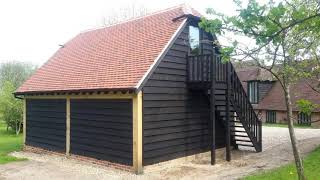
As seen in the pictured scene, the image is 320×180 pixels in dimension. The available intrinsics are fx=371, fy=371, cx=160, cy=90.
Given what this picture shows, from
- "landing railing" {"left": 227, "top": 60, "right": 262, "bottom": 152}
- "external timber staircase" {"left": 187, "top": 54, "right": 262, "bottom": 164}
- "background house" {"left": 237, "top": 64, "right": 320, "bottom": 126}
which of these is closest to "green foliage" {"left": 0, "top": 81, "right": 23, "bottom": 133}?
"external timber staircase" {"left": 187, "top": 54, "right": 262, "bottom": 164}

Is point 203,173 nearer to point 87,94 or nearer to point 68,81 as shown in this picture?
point 87,94

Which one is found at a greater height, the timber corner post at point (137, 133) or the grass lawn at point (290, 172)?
the timber corner post at point (137, 133)

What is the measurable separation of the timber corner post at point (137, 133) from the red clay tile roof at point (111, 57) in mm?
555

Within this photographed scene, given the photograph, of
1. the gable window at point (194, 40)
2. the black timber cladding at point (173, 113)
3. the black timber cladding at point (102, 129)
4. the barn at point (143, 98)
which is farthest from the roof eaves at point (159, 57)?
the black timber cladding at point (102, 129)

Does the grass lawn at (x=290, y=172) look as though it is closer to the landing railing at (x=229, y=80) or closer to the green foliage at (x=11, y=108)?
the landing railing at (x=229, y=80)

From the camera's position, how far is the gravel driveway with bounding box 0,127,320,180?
1194 centimetres

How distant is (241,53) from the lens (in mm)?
5996

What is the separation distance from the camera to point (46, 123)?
16.6 m

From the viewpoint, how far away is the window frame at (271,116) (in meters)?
35.8

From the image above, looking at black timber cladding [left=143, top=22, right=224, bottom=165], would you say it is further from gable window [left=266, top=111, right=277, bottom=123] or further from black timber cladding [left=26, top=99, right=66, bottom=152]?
gable window [left=266, top=111, right=277, bottom=123]

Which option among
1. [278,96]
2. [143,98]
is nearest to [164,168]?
[143,98]

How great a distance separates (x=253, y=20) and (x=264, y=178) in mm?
6971

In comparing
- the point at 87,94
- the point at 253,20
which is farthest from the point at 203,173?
the point at 253,20

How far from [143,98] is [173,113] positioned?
1.75m
